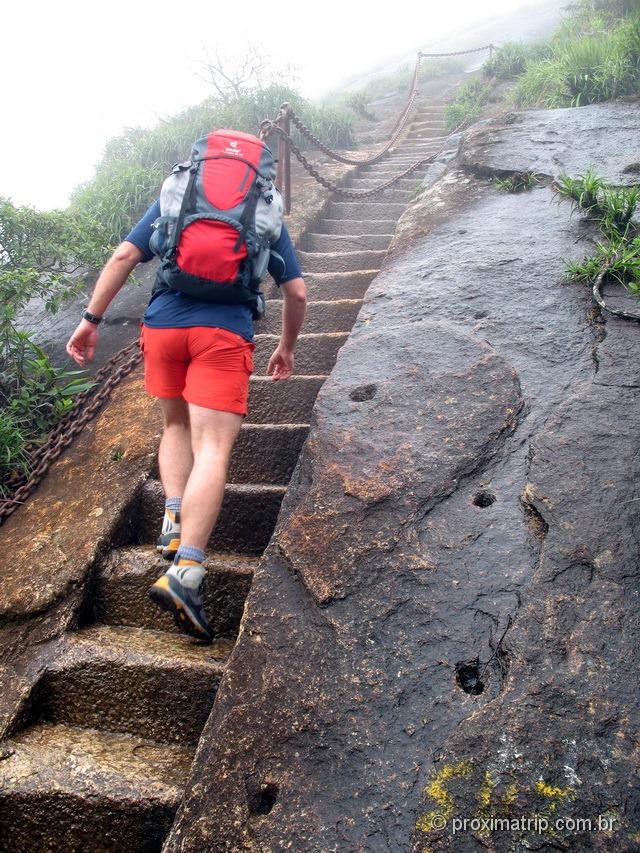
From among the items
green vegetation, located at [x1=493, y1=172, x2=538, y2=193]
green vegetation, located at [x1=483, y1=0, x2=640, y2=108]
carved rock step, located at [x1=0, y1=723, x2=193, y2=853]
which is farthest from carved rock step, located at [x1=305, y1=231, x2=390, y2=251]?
carved rock step, located at [x1=0, y1=723, x2=193, y2=853]

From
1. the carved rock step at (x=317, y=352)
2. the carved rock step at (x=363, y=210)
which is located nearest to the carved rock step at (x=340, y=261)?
the carved rock step at (x=363, y=210)

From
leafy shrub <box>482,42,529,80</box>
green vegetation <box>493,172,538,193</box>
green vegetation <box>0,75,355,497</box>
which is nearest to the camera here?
green vegetation <box>0,75,355,497</box>

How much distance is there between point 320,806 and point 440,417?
1610 mm

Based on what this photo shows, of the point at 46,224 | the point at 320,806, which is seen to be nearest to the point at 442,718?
the point at 320,806

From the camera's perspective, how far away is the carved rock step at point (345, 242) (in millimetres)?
6320

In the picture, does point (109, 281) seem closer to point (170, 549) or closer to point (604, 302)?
point (170, 549)

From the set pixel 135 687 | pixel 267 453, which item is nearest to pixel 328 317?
pixel 267 453

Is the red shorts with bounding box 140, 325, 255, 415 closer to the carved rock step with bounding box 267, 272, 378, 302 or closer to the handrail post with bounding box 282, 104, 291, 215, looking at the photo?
the carved rock step with bounding box 267, 272, 378, 302

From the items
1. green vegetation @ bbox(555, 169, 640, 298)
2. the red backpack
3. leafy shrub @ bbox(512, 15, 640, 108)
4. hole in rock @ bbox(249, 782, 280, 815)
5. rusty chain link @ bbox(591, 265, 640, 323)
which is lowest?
hole in rock @ bbox(249, 782, 280, 815)

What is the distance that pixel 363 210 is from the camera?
722 centimetres

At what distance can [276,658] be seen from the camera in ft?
7.27

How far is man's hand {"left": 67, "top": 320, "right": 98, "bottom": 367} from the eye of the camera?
114 inches

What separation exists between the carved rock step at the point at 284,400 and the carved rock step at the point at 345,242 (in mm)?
2802

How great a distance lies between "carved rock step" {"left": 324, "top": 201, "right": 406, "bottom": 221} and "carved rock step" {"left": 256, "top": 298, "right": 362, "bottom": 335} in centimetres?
273
